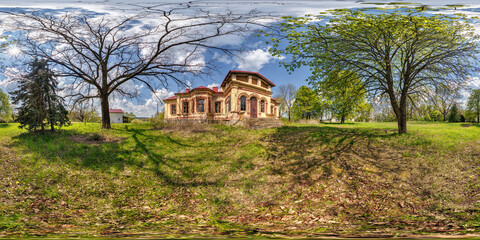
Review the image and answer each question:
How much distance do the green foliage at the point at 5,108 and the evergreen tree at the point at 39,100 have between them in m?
0.17

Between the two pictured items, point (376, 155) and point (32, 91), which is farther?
point (376, 155)

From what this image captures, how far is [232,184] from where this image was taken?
14.5 feet

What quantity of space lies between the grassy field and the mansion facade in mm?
2066

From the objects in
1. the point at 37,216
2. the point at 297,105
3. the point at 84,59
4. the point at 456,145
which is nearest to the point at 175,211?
the point at 37,216

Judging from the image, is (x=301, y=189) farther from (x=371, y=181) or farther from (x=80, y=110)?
(x=80, y=110)

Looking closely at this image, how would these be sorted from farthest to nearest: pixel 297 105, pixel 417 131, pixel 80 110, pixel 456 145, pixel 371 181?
1. pixel 297 105
2. pixel 417 131
3. pixel 456 145
4. pixel 80 110
5. pixel 371 181

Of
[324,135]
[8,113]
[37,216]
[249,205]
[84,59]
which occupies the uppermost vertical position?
[84,59]

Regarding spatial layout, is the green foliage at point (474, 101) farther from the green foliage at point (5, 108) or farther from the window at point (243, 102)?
the green foliage at point (5, 108)

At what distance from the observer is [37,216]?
2.49 meters

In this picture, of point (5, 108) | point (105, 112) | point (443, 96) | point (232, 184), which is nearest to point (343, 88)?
point (443, 96)

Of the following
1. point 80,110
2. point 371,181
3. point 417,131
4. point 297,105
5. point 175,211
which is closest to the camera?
point 175,211

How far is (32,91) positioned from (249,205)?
6294 millimetres

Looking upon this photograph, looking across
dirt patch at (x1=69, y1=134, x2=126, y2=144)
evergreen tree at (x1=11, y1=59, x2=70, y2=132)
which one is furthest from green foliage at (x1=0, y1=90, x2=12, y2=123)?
dirt patch at (x1=69, y1=134, x2=126, y2=144)

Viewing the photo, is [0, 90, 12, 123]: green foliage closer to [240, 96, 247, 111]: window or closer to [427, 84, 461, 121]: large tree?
[240, 96, 247, 111]: window
